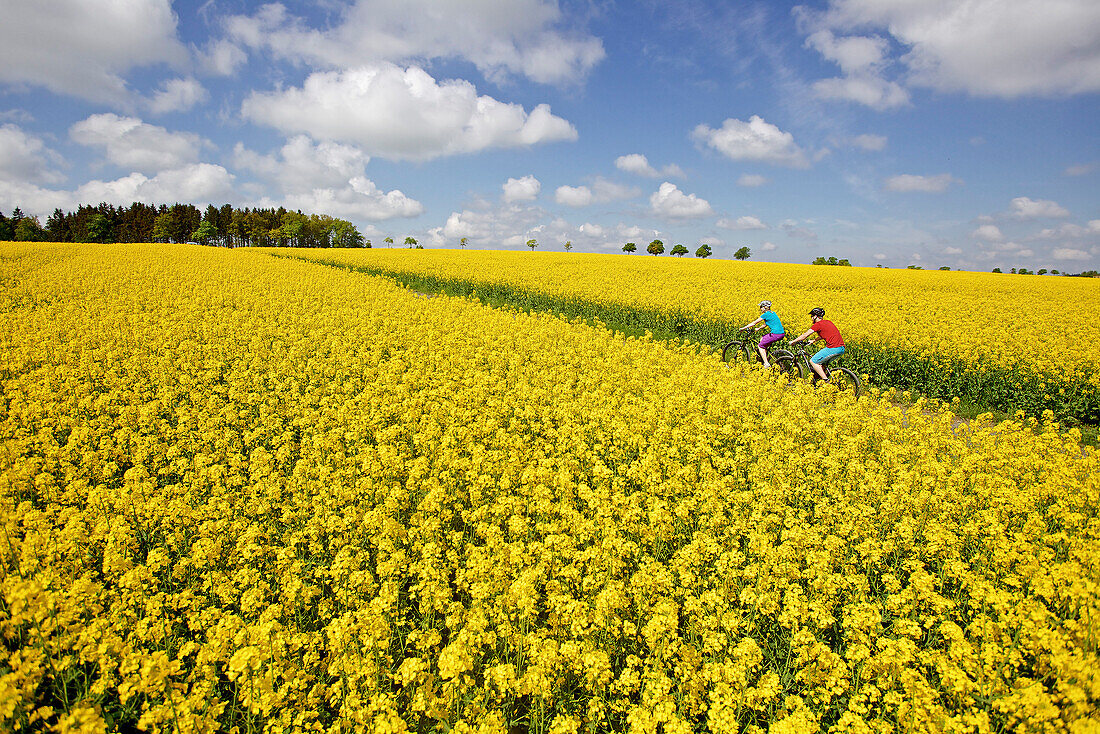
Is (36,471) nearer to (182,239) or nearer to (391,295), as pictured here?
(391,295)

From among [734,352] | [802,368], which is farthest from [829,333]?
[734,352]

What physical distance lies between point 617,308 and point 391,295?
10315mm

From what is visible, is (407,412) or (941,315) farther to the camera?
(941,315)

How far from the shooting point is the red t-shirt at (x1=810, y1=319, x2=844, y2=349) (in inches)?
465

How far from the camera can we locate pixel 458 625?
3932 mm

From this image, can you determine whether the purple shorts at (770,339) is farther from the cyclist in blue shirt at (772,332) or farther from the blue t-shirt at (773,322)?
the blue t-shirt at (773,322)

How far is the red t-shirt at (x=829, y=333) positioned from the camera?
38.7 feet

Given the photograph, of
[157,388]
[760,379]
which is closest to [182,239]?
[157,388]

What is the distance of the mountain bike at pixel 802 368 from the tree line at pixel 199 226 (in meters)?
107

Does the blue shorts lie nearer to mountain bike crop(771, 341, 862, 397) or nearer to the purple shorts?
mountain bike crop(771, 341, 862, 397)

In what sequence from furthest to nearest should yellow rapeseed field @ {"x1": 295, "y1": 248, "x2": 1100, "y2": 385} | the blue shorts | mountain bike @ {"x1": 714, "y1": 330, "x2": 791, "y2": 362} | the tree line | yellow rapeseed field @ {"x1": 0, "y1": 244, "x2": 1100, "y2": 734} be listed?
the tree line → yellow rapeseed field @ {"x1": 295, "y1": 248, "x2": 1100, "y2": 385} → mountain bike @ {"x1": 714, "y1": 330, "x2": 791, "y2": 362} → the blue shorts → yellow rapeseed field @ {"x1": 0, "y1": 244, "x2": 1100, "y2": 734}

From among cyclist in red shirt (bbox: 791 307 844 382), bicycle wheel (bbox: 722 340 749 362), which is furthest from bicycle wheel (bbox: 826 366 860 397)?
bicycle wheel (bbox: 722 340 749 362)

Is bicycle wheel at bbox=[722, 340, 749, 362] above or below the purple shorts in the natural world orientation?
below

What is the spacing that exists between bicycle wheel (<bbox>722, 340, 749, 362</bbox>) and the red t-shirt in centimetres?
266
